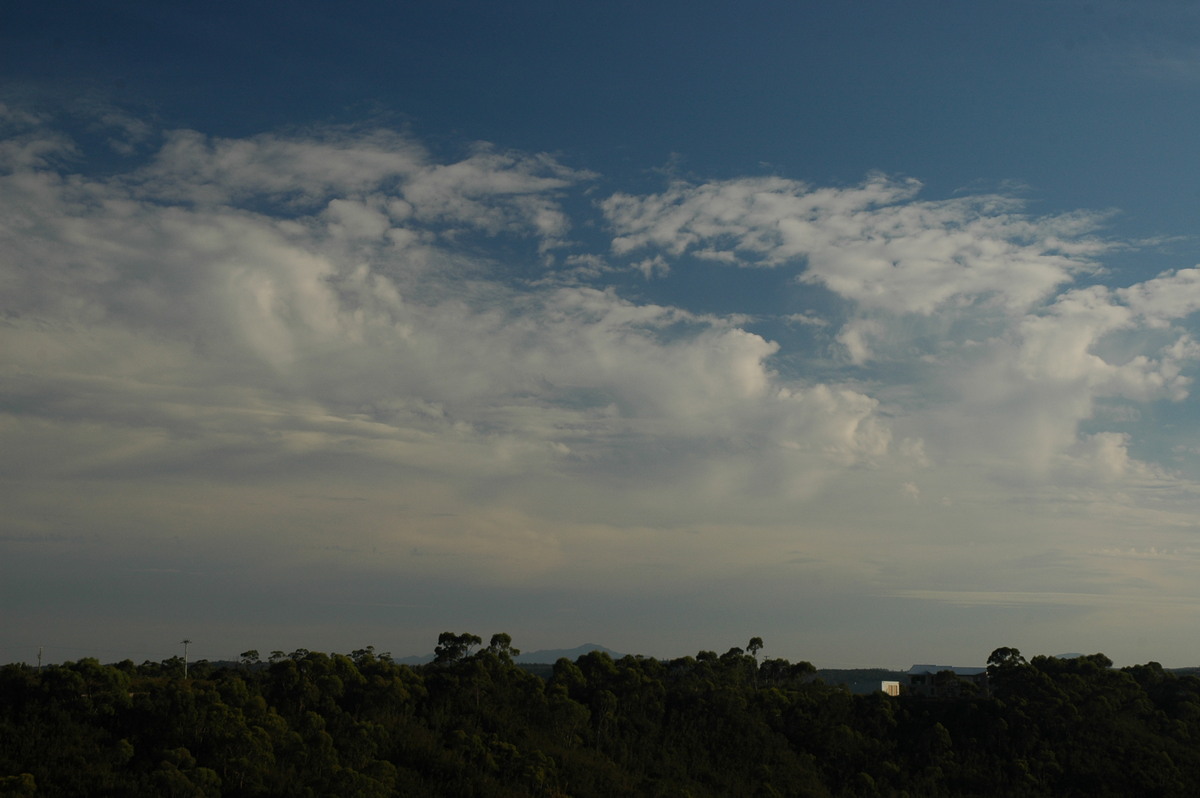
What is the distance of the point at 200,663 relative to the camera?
12650 cm

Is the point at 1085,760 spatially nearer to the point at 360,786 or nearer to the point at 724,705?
the point at 724,705

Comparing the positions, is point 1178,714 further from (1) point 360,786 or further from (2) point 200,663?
(2) point 200,663

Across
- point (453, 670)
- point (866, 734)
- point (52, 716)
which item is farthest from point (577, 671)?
point (52, 716)

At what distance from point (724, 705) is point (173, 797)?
51.5 m

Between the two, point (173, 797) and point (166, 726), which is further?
point (166, 726)

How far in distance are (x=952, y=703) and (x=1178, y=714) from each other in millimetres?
24371

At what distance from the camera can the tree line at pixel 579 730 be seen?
6550 cm

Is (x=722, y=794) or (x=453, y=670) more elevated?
(x=453, y=670)

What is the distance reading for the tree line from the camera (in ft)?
215

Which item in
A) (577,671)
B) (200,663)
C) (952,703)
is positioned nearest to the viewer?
(577,671)

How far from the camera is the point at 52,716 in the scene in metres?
67.5

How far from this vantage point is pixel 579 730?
8700 centimetres

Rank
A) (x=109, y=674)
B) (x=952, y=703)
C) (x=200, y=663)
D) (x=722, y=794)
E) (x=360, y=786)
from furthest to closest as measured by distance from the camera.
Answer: (x=200, y=663) < (x=952, y=703) < (x=722, y=794) < (x=109, y=674) < (x=360, y=786)

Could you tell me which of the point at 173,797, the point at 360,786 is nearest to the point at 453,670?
the point at 360,786
